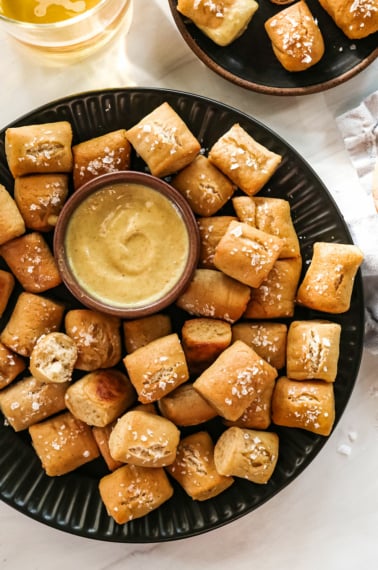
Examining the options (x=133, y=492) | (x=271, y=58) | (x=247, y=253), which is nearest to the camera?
(x=247, y=253)

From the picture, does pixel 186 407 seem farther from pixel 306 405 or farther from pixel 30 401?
pixel 30 401

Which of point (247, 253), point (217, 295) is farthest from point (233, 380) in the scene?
point (247, 253)

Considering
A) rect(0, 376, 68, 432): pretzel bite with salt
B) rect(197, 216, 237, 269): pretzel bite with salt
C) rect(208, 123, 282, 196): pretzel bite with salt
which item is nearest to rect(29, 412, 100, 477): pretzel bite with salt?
rect(0, 376, 68, 432): pretzel bite with salt

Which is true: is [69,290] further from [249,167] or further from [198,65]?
[198,65]

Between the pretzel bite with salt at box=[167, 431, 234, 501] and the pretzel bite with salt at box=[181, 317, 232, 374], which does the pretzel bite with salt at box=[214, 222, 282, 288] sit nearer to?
the pretzel bite with salt at box=[181, 317, 232, 374]

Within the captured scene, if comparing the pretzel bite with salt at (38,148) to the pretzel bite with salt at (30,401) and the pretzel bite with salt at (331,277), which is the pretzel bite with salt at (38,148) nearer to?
the pretzel bite with salt at (30,401)
